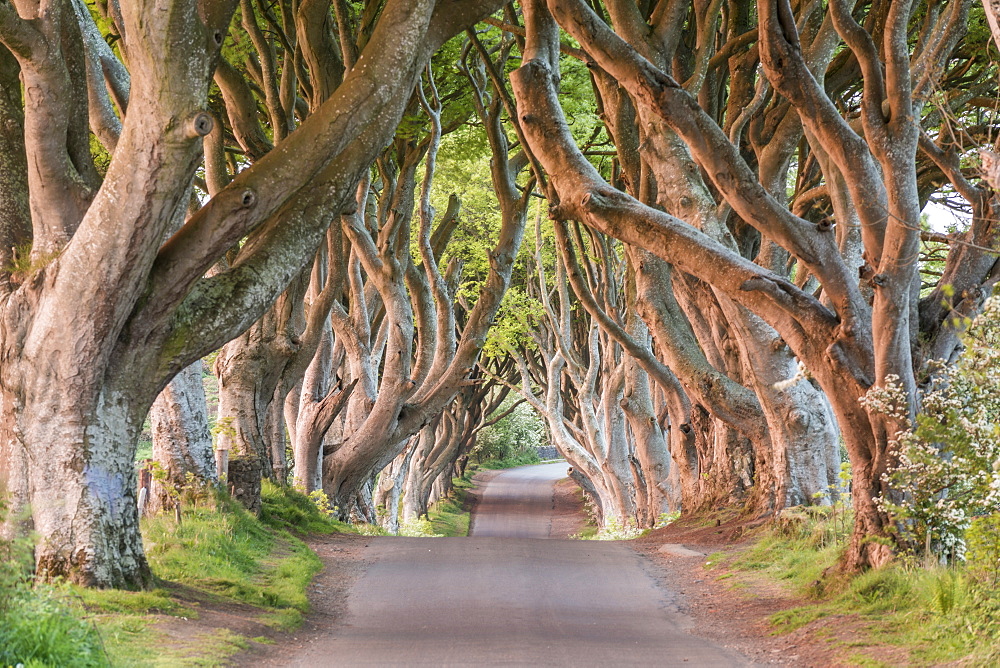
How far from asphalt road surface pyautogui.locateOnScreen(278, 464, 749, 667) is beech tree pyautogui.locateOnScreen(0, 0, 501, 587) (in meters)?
2.05

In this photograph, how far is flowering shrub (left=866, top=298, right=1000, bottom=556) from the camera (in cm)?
564

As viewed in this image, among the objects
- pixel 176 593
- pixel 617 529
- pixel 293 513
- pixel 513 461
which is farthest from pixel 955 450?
pixel 513 461

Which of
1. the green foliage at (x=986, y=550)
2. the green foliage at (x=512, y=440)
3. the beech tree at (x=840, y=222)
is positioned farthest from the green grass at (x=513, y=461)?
the green foliage at (x=986, y=550)

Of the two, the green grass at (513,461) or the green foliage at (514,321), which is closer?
the green foliage at (514,321)

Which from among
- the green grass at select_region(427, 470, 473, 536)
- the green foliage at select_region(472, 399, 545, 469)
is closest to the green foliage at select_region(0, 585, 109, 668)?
the green grass at select_region(427, 470, 473, 536)

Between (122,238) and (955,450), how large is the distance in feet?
19.1

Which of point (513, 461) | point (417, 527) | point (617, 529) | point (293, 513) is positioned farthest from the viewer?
point (513, 461)

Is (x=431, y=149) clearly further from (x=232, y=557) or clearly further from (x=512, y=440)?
(x=512, y=440)

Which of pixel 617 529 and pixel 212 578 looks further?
pixel 617 529

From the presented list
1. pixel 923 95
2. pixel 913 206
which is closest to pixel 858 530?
pixel 913 206

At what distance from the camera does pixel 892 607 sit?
657cm

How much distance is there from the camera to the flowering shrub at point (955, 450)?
5.64m

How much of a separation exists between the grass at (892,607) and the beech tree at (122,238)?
197 inches

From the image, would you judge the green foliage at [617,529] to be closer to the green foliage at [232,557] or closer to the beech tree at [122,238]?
A: the green foliage at [232,557]
